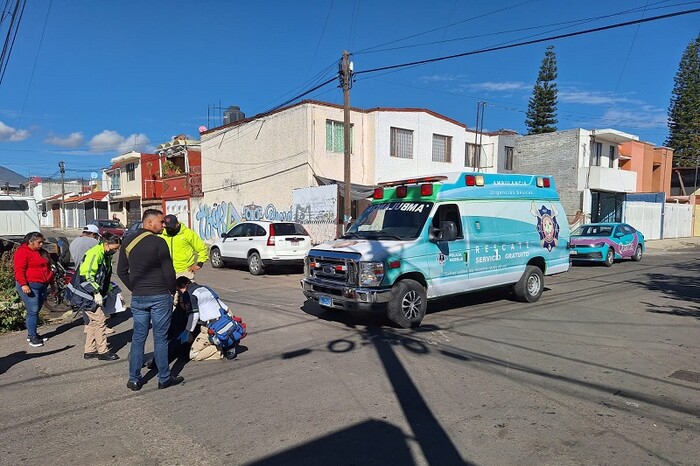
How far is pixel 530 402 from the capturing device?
469 centimetres

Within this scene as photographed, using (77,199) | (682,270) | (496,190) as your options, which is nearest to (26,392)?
(496,190)

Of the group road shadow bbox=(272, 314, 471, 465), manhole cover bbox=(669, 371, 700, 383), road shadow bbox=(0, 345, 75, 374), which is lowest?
road shadow bbox=(0, 345, 75, 374)

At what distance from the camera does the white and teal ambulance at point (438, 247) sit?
749cm

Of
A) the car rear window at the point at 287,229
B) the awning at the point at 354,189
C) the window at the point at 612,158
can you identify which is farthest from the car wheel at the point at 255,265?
the window at the point at 612,158

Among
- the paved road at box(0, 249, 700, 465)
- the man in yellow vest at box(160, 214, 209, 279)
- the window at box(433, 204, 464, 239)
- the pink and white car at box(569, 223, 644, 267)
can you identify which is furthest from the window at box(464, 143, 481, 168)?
the man in yellow vest at box(160, 214, 209, 279)

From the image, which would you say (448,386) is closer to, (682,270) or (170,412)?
(170,412)

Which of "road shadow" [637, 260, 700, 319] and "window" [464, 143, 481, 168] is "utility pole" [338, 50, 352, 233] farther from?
"window" [464, 143, 481, 168]

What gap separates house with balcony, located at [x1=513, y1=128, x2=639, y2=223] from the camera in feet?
105

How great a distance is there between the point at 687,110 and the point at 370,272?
196 feet

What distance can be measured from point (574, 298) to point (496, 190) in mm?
3295

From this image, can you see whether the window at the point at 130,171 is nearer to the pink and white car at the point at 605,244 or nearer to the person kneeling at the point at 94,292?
the pink and white car at the point at 605,244

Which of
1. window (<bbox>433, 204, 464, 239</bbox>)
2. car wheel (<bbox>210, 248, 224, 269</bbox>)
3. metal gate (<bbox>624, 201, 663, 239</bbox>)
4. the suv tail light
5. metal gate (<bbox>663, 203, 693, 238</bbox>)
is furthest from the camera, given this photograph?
metal gate (<bbox>663, 203, 693, 238</bbox>)

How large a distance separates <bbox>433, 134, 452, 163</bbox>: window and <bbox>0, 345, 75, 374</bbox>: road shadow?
22.6 m

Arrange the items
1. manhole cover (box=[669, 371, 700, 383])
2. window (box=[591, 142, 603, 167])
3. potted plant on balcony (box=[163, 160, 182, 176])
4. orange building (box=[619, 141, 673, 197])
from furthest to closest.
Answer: orange building (box=[619, 141, 673, 197])
window (box=[591, 142, 603, 167])
potted plant on balcony (box=[163, 160, 182, 176])
manhole cover (box=[669, 371, 700, 383])
